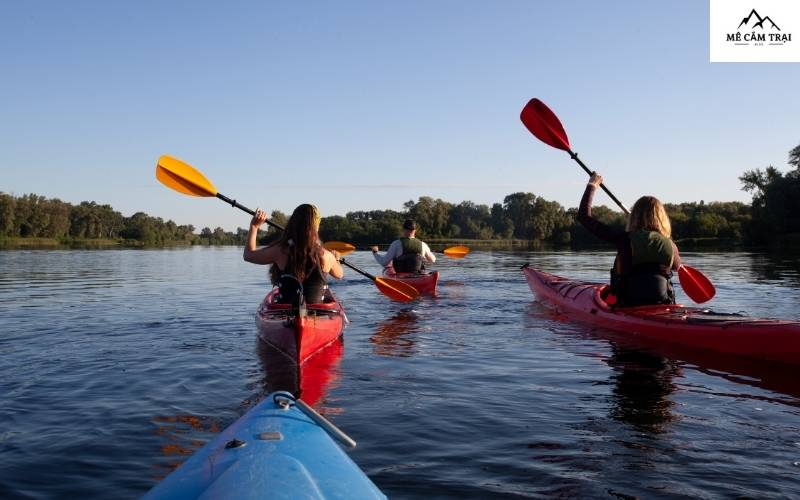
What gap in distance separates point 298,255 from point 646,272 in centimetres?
443

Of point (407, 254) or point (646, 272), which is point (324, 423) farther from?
point (407, 254)

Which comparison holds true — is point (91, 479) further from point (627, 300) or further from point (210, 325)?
point (627, 300)

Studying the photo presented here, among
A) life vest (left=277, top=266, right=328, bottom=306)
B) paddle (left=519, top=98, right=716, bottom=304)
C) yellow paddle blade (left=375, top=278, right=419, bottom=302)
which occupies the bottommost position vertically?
yellow paddle blade (left=375, top=278, right=419, bottom=302)

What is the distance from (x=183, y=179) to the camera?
782 cm

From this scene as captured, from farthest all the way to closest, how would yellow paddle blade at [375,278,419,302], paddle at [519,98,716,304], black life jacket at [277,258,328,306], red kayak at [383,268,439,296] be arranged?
1. red kayak at [383,268,439,296]
2. paddle at [519,98,716,304]
3. yellow paddle blade at [375,278,419,302]
4. black life jacket at [277,258,328,306]

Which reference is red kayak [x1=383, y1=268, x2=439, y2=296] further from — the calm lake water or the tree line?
the tree line

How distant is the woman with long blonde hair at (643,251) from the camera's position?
725 centimetres

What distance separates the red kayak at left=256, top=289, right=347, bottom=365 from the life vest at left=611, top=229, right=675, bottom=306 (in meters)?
3.71

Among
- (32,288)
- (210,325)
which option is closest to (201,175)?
(210,325)

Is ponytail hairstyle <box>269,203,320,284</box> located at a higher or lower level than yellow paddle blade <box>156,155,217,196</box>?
lower

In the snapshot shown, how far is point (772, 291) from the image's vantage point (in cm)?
1312

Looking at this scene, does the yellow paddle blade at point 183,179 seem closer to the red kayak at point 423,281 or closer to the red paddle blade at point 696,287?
the red kayak at point 423,281

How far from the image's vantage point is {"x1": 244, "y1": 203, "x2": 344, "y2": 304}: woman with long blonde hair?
624 centimetres

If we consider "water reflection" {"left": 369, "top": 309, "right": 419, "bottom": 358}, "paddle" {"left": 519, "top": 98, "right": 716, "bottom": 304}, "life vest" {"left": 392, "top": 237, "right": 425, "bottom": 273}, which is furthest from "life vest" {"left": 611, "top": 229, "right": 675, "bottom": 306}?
"life vest" {"left": 392, "top": 237, "right": 425, "bottom": 273}
